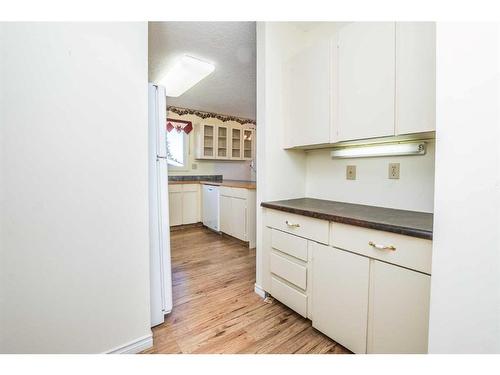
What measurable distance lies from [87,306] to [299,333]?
4.00 ft

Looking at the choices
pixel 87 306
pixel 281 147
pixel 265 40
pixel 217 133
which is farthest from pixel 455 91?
pixel 217 133

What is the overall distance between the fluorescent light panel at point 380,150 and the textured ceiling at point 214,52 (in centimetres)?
139

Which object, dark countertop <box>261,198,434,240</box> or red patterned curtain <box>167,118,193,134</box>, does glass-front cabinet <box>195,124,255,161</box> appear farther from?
dark countertop <box>261,198,434,240</box>

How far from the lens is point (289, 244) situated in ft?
5.18

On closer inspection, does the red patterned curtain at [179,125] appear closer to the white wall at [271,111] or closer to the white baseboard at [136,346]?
the white wall at [271,111]

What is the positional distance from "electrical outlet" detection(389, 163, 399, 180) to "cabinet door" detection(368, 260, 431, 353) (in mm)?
644

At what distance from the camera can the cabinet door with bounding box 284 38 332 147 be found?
1523mm

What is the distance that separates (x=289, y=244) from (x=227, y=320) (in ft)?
2.23

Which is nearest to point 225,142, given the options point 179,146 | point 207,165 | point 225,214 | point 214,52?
point 207,165

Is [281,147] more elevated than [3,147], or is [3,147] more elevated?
[281,147]

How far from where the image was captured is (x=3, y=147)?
0.91 m

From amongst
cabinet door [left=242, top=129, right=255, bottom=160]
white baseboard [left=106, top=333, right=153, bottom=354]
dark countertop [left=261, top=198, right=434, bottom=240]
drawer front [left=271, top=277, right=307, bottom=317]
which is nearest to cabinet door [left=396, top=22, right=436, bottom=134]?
dark countertop [left=261, top=198, right=434, bottom=240]

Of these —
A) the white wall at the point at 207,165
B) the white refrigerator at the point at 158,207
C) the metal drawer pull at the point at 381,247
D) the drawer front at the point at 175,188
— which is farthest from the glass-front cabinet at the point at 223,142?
the metal drawer pull at the point at 381,247
